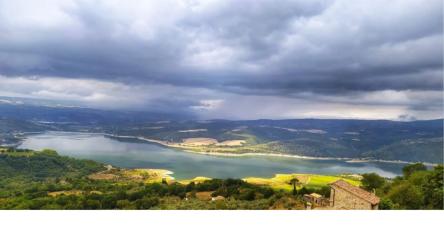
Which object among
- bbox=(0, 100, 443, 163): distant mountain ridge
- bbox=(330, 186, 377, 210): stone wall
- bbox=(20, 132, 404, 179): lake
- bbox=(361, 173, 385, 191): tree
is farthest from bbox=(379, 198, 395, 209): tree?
bbox=(0, 100, 443, 163): distant mountain ridge

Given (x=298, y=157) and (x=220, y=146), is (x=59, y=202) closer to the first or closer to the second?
(x=220, y=146)

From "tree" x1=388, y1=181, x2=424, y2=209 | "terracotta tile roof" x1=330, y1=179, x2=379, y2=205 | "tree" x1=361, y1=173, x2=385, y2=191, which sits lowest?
"tree" x1=361, y1=173, x2=385, y2=191

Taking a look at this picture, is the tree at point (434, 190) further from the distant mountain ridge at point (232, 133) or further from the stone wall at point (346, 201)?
the distant mountain ridge at point (232, 133)

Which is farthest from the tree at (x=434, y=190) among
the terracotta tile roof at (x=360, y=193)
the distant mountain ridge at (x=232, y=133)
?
the distant mountain ridge at (x=232, y=133)

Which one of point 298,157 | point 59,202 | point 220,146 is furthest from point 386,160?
point 59,202

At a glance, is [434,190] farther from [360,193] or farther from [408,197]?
[360,193]

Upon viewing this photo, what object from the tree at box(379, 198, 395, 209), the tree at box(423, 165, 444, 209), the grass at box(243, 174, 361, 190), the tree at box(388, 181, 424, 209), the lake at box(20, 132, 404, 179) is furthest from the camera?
the lake at box(20, 132, 404, 179)

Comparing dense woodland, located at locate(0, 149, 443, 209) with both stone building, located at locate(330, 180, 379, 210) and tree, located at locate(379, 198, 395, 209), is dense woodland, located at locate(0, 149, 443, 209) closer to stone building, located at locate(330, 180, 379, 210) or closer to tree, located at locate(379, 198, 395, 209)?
tree, located at locate(379, 198, 395, 209)
